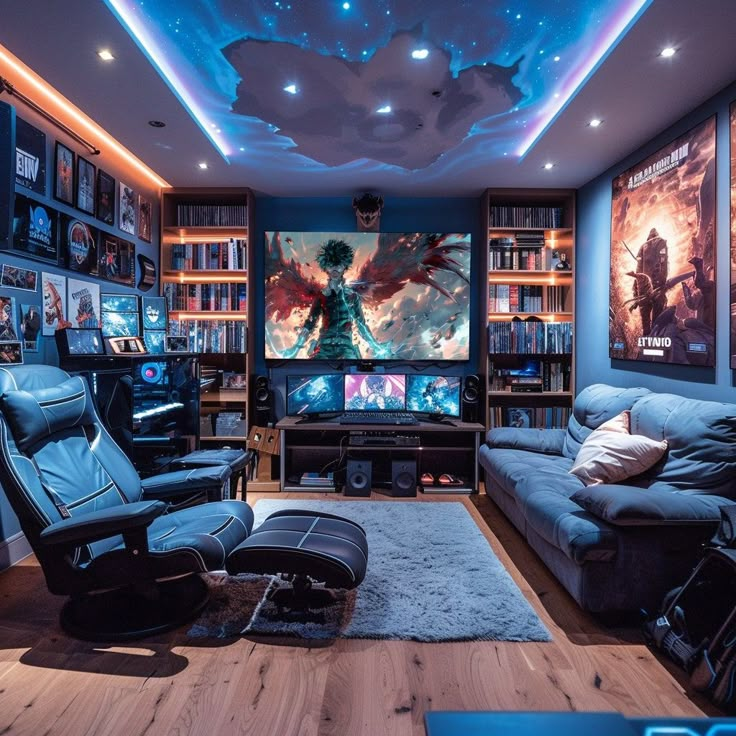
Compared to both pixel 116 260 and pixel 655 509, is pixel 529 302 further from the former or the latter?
pixel 116 260

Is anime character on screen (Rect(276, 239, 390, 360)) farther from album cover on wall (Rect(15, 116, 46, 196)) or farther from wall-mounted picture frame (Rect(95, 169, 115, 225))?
album cover on wall (Rect(15, 116, 46, 196))

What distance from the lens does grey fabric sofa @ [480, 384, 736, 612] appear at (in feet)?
6.44

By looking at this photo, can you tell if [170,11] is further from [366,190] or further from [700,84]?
[700,84]

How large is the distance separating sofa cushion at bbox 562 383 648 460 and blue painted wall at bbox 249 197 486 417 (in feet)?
3.87

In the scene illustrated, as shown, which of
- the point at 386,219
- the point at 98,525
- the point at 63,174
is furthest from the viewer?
the point at 386,219

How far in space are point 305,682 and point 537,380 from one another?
3.09m

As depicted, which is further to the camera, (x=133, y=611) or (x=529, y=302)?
(x=529, y=302)

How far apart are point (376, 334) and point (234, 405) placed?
1403 mm

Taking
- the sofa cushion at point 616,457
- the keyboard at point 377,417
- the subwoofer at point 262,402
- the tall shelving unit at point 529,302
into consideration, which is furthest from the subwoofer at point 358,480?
the sofa cushion at point 616,457

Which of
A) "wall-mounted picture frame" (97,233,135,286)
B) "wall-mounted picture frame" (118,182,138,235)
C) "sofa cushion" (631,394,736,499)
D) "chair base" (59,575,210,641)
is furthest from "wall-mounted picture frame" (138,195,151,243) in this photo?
"sofa cushion" (631,394,736,499)

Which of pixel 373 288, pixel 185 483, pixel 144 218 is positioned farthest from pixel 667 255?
pixel 144 218

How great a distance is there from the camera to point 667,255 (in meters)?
2.86

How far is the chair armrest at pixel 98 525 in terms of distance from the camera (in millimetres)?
1638

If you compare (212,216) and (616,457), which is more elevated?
(212,216)
